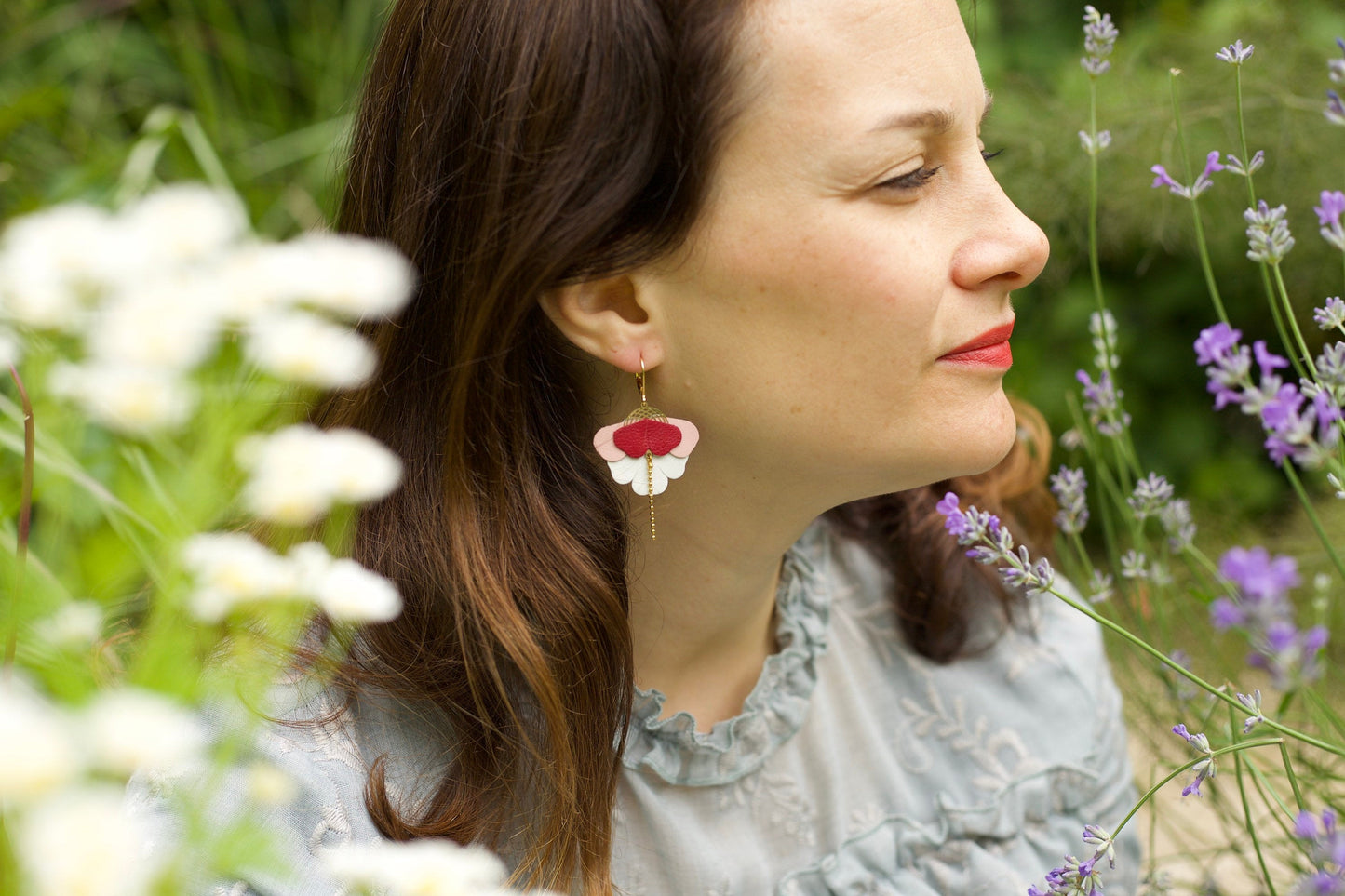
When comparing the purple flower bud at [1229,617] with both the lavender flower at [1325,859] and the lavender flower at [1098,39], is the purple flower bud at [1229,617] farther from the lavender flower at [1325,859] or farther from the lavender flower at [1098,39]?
the lavender flower at [1098,39]

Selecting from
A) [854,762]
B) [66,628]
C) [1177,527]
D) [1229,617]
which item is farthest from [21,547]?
[854,762]

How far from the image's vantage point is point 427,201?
112 cm

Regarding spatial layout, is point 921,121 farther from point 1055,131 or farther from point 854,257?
point 1055,131

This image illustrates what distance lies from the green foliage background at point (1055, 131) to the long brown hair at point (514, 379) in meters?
0.44

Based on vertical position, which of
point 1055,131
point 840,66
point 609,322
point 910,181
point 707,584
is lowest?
point 707,584

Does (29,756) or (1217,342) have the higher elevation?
(29,756)

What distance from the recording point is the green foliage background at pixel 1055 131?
177 cm

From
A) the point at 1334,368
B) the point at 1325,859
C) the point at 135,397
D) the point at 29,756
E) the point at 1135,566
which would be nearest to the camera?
the point at 29,756

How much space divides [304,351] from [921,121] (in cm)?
72

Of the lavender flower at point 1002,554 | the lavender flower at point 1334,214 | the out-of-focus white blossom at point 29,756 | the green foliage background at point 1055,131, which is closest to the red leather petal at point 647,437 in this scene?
the lavender flower at point 1002,554

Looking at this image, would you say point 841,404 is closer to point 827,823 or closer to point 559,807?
point 559,807

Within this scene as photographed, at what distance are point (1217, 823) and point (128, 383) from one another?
187 cm

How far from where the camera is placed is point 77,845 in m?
0.30

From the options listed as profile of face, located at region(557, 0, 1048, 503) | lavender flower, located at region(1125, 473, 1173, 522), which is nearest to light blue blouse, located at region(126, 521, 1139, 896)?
profile of face, located at region(557, 0, 1048, 503)
